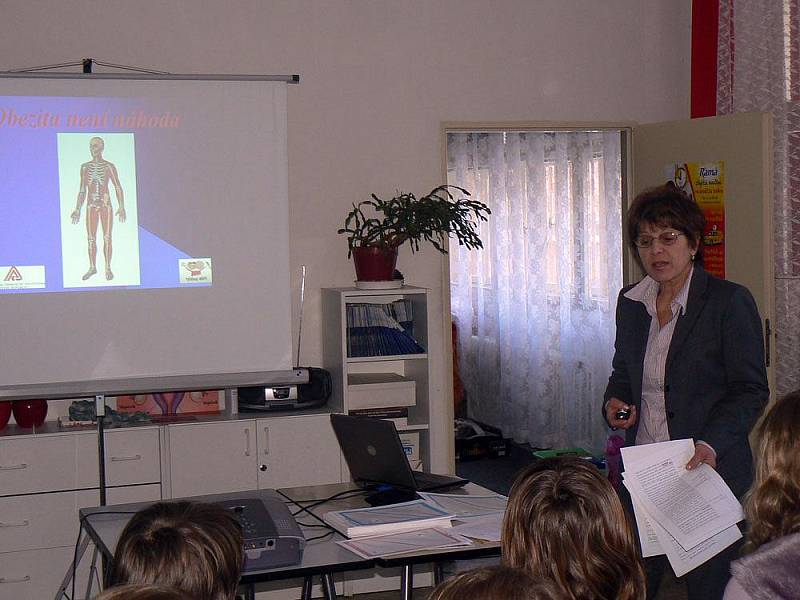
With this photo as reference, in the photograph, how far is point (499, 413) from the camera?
6867mm

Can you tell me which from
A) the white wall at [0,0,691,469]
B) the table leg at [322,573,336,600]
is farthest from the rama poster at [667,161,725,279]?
the table leg at [322,573,336,600]

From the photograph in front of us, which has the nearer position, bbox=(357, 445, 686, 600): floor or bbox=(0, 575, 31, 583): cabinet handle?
bbox=(0, 575, 31, 583): cabinet handle

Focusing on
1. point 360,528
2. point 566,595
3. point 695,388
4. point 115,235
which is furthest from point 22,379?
point 566,595

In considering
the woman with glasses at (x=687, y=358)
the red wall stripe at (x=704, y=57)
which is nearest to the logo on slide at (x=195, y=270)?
the woman with glasses at (x=687, y=358)

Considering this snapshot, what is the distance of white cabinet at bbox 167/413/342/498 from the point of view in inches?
163

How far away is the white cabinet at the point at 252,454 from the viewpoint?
415 cm

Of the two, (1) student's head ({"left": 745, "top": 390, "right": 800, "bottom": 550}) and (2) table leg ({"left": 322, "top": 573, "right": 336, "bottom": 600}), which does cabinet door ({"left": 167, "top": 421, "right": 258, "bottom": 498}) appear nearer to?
(2) table leg ({"left": 322, "top": 573, "right": 336, "bottom": 600})

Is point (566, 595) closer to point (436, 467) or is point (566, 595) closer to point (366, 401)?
point (366, 401)

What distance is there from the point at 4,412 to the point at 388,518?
2.16 m

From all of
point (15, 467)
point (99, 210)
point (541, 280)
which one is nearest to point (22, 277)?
point (99, 210)

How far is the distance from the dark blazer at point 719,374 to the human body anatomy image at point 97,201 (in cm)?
231

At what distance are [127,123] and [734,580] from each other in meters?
3.24

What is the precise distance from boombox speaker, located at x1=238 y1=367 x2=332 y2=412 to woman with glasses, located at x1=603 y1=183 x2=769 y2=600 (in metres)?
1.69

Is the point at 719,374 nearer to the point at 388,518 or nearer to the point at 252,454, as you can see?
the point at 388,518
